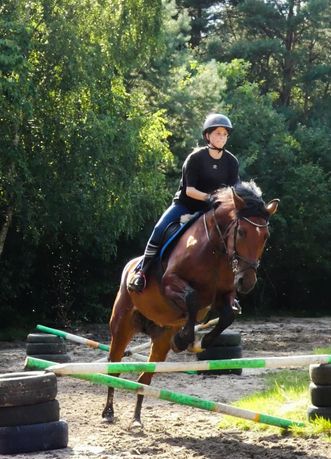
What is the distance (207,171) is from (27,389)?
2802 millimetres

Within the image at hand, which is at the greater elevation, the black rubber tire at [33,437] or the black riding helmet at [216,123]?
the black riding helmet at [216,123]

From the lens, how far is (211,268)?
25.2 feet

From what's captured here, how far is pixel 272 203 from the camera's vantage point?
7438 mm

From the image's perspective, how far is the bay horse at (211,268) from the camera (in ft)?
23.5

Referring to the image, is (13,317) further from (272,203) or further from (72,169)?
(272,203)

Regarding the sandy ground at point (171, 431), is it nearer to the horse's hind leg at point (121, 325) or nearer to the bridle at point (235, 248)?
the horse's hind leg at point (121, 325)

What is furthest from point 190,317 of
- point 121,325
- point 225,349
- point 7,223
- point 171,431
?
point 7,223

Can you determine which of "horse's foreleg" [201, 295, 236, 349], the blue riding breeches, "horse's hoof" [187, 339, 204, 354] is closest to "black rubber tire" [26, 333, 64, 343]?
the blue riding breeches

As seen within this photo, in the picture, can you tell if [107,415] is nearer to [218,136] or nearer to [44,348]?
[218,136]

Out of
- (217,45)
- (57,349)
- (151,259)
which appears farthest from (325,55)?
(151,259)

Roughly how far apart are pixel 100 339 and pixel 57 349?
7.85 meters

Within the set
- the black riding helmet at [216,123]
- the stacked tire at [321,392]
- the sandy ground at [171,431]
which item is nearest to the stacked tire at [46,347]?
the sandy ground at [171,431]

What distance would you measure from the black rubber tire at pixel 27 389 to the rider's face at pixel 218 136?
271cm

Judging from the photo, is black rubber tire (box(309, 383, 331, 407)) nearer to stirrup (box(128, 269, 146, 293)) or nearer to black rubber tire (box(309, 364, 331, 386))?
black rubber tire (box(309, 364, 331, 386))
